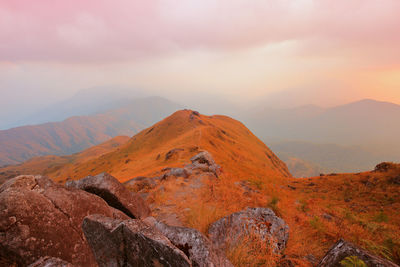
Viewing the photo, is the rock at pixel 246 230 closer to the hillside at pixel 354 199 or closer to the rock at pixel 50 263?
the hillside at pixel 354 199

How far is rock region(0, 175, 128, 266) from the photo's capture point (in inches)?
126

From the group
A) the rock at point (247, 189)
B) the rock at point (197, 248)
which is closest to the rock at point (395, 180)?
the rock at point (247, 189)

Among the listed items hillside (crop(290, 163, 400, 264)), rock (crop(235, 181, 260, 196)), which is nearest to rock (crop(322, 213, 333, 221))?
hillside (crop(290, 163, 400, 264))

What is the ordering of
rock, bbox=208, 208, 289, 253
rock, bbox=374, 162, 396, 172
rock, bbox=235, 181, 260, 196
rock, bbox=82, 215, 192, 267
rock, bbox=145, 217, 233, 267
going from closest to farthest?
rock, bbox=82, 215, 192, 267 < rock, bbox=145, 217, 233, 267 < rock, bbox=208, 208, 289, 253 < rock, bbox=235, 181, 260, 196 < rock, bbox=374, 162, 396, 172

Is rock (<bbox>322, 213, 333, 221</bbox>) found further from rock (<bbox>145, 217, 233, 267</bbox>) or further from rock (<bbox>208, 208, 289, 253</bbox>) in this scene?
rock (<bbox>145, 217, 233, 267</bbox>)

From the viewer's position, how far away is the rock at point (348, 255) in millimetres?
3389

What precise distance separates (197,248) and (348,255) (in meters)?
3.24

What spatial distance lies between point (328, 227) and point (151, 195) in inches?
325

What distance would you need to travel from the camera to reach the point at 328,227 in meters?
6.28

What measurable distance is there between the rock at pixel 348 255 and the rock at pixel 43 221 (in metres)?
5.53

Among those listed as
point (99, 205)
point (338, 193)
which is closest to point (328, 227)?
point (99, 205)

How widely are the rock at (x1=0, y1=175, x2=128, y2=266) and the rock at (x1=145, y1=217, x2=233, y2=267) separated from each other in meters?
2.29

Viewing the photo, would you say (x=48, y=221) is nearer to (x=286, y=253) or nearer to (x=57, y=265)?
(x=57, y=265)

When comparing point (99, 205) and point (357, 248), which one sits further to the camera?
point (99, 205)
